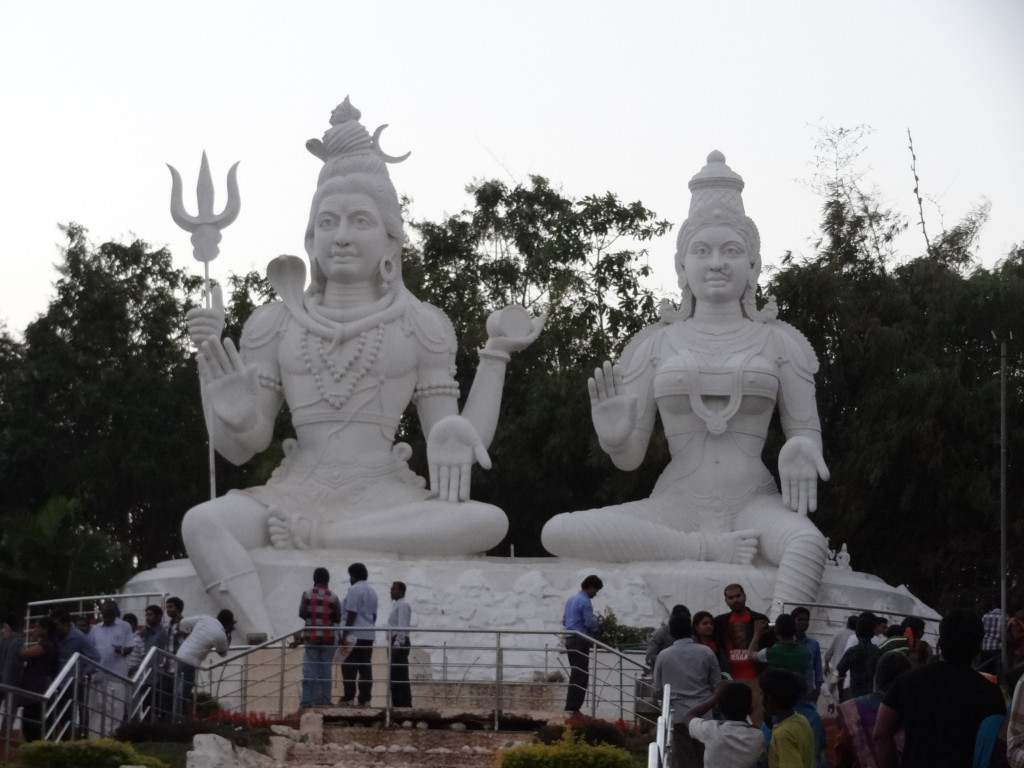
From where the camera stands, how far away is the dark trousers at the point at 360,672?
50.4 ft

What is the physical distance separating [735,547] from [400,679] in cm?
447

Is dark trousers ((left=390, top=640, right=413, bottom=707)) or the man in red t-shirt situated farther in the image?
dark trousers ((left=390, top=640, right=413, bottom=707))

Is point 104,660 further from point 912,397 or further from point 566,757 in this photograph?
point 912,397

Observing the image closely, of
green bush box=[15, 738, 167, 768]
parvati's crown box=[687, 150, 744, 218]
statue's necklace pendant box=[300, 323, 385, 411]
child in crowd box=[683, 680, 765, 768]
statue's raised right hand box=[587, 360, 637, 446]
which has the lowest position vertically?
green bush box=[15, 738, 167, 768]

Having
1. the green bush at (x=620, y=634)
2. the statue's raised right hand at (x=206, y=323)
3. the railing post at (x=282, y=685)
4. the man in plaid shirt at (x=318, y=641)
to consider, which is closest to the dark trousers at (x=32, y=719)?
the railing post at (x=282, y=685)

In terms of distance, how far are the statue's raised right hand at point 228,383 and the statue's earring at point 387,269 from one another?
1.53m

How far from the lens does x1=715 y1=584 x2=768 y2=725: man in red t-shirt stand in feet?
42.7

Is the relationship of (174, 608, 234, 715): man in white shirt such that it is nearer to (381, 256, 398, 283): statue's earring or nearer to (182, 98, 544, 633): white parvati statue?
(182, 98, 544, 633): white parvati statue

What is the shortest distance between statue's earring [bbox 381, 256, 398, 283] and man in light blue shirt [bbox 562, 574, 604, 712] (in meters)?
5.42

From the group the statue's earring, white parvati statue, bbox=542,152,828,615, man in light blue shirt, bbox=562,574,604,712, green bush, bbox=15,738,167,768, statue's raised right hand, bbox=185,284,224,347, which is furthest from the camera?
the statue's earring

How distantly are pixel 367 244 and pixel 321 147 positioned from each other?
1130 millimetres

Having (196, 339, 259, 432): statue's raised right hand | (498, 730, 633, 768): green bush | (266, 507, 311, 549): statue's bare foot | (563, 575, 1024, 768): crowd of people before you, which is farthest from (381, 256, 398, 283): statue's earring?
(498, 730, 633, 768): green bush

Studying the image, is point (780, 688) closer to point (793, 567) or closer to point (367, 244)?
point (793, 567)

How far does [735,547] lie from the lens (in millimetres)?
19016
